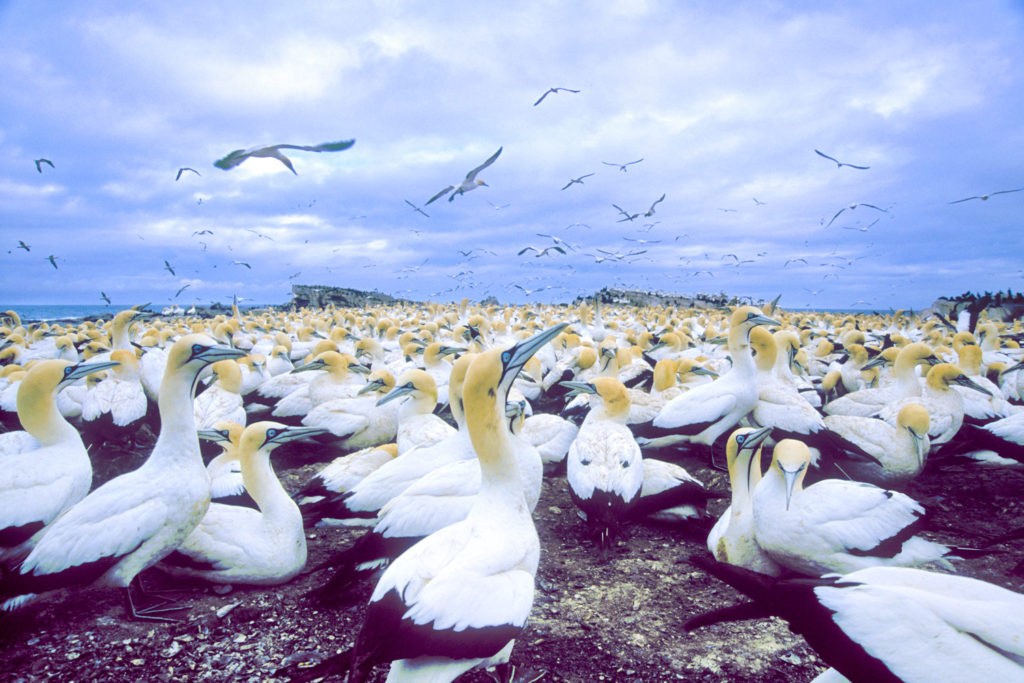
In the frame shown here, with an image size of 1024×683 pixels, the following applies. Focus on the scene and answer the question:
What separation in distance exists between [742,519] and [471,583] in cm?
305

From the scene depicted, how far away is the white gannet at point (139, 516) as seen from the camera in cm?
361

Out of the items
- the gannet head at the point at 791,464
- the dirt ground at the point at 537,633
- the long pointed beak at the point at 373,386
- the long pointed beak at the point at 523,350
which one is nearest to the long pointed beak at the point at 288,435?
the dirt ground at the point at 537,633

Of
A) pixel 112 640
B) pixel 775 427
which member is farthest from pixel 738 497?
pixel 112 640

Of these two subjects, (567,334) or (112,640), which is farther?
(567,334)

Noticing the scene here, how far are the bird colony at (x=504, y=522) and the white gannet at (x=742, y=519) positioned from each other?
2 centimetres

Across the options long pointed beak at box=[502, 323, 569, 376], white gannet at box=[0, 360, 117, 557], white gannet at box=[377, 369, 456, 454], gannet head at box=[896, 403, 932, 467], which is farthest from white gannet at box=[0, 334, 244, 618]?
gannet head at box=[896, 403, 932, 467]

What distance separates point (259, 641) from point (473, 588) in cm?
208

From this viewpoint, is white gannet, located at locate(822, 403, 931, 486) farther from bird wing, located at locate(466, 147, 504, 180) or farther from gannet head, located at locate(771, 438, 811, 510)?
bird wing, located at locate(466, 147, 504, 180)

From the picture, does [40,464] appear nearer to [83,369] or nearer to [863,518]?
[83,369]

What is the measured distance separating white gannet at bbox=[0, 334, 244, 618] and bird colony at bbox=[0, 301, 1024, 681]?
0.05 ft

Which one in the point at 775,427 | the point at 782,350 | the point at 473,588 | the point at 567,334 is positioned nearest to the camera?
the point at 473,588

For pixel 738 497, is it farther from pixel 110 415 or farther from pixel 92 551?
pixel 110 415

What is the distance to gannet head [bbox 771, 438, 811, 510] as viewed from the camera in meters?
4.22

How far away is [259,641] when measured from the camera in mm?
3734
